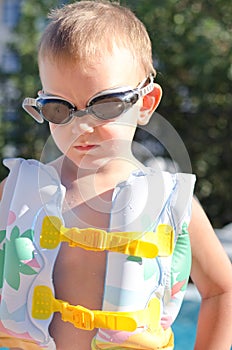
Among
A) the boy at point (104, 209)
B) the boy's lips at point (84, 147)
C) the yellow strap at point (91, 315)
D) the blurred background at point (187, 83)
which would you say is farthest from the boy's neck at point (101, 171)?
the blurred background at point (187, 83)

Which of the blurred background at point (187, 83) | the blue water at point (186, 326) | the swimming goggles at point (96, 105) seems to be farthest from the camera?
the blurred background at point (187, 83)

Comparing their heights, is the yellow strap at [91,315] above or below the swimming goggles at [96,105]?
below

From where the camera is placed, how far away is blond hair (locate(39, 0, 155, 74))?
7.75 feet

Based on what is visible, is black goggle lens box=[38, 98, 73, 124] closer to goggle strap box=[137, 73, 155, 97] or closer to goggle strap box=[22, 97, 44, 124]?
goggle strap box=[22, 97, 44, 124]

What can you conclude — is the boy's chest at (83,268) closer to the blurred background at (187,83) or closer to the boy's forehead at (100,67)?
the boy's forehead at (100,67)

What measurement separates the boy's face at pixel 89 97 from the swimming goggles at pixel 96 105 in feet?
0.04

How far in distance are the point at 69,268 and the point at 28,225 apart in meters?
0.19

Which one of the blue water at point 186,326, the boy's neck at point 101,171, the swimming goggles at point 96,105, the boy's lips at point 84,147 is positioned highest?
the swimming goggles at point 96,105

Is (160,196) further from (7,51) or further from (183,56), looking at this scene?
(7,51)

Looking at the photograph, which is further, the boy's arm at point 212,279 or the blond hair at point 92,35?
the boy's arm at point 212,279

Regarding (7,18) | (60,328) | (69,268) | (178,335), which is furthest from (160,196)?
(7,18)

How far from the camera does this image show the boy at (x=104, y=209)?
236cm

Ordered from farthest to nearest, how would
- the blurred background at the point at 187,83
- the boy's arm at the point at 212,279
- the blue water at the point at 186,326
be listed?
the blurred background at the point at 187,83
the blue water at the point at 186,326
the boy's arm at the point at 212,279

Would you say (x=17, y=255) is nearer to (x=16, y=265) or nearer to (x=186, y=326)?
(x=16, y=265)
